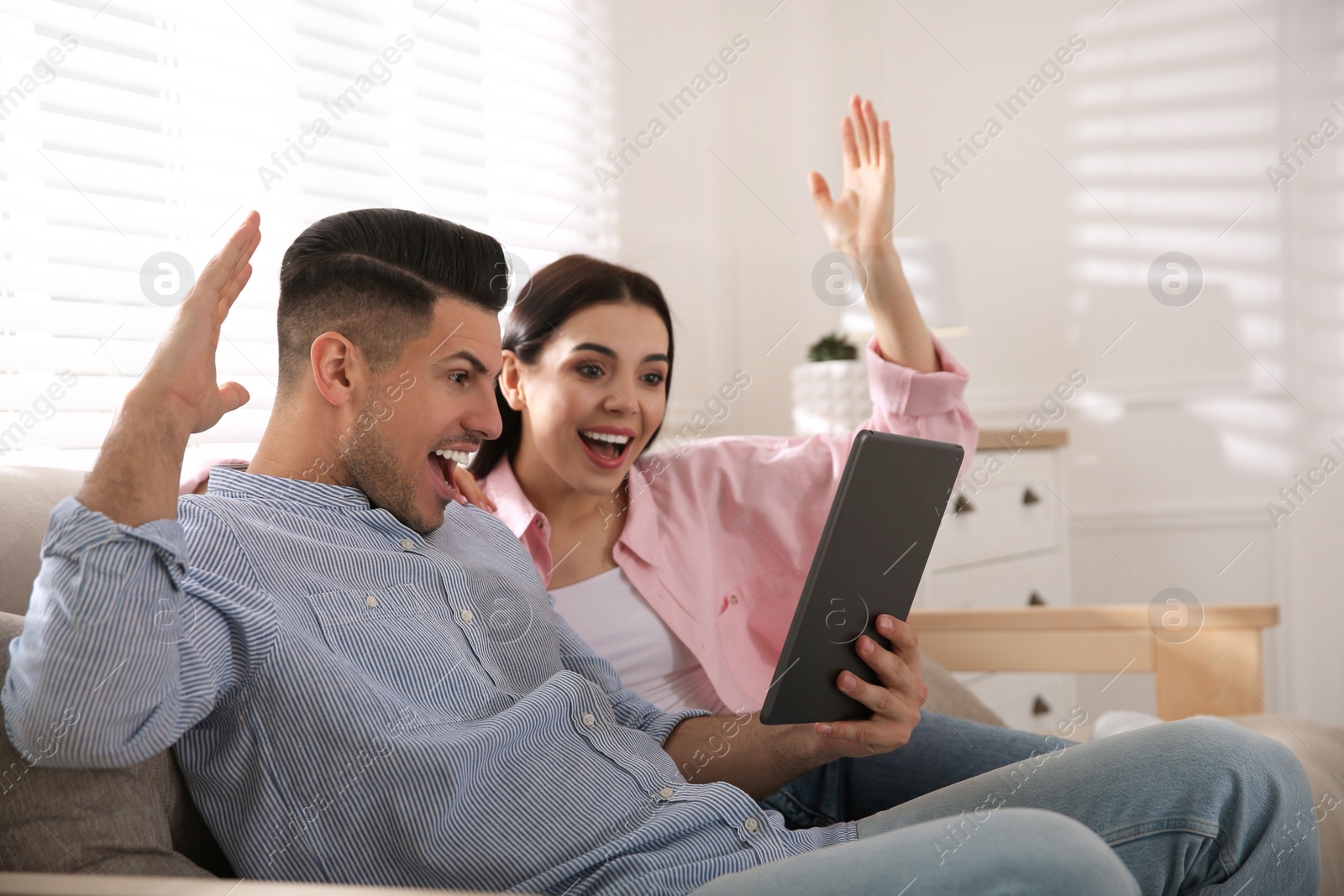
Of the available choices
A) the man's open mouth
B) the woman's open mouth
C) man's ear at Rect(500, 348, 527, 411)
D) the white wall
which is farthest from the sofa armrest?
the white wall

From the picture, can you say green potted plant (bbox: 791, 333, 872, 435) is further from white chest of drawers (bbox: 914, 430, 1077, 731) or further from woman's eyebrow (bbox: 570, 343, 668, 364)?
woman's eyebrow (bbox: 570, 343, 668, 364)

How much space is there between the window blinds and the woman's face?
53 centimetres

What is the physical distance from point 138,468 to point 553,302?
831mm

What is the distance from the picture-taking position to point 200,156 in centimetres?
164

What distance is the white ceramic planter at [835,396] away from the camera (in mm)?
2596

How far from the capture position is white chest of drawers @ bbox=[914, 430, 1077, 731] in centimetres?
252

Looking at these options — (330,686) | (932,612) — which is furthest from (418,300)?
(932,612)

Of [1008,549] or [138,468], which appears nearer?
[138,468]

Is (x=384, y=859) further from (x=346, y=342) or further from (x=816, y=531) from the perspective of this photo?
(x=816, y=531)

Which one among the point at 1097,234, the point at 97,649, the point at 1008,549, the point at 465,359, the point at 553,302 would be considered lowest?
the point at 1008,549

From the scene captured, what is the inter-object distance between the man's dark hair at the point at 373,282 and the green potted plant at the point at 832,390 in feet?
5.12

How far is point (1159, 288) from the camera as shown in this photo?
120 inches

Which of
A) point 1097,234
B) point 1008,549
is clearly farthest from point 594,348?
point 1097,234

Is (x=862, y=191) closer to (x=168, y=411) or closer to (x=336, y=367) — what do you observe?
(x=336, y=367)
